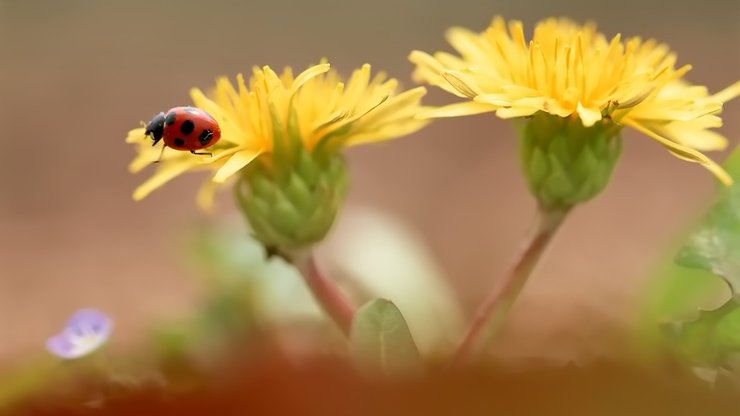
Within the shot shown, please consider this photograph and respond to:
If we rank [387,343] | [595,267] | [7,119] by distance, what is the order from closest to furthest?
[387,343] < [595,267] < [7,119]

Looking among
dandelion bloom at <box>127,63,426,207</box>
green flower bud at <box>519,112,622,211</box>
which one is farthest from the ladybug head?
green flower bud at <box>519,112,622,211</box>

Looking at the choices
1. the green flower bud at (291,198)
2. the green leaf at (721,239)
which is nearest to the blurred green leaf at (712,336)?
the green leaf at (721,239)

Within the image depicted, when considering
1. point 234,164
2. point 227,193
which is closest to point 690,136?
point 234,164

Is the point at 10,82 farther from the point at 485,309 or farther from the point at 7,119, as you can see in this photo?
the point at 485,309

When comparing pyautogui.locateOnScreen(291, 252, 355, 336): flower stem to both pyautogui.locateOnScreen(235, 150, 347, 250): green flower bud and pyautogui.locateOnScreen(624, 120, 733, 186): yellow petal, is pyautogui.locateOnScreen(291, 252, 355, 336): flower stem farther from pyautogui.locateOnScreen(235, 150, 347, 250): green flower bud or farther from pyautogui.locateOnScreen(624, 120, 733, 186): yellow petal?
pyautogui.locateOnScreen(624, 120, 733, 186): yellow petal

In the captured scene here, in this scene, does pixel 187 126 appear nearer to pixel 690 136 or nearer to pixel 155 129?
pixel 155 129

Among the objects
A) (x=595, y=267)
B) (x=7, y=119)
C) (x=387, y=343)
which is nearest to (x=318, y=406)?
(x=387, y=343)

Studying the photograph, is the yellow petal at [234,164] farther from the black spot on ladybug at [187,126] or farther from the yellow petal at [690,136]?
the yellow petal at [690,136]
